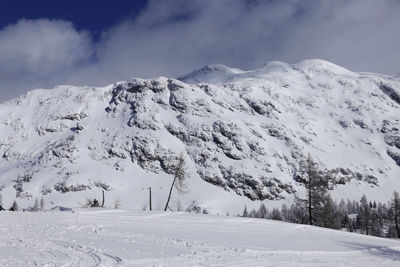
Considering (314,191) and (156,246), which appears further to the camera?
(314,191)

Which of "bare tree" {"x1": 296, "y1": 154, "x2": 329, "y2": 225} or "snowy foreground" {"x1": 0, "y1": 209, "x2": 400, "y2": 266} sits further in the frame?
"bare tree" {"x1": 296, "y1": 154, "x2": 329, "y2": 225}

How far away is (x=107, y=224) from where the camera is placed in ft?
78.2

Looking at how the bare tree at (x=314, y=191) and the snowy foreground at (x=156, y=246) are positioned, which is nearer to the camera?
the snowy foreground at (x=156, y=246)

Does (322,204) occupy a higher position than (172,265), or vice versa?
(322,204)

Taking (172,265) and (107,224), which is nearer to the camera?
(172,265)

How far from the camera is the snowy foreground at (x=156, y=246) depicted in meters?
14.0

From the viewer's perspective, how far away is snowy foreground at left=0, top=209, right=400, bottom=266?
14.0 m

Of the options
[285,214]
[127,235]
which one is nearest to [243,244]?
[127,235]

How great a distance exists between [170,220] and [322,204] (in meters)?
23.5

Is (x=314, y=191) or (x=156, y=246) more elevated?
(x=314, y=191)

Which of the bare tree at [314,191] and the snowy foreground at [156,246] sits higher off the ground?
the bare tree at [314,191]

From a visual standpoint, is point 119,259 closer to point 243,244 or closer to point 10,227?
→ point 243,244

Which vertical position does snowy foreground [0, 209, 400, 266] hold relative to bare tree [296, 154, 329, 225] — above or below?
below

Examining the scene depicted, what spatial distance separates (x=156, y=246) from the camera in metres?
17.0
